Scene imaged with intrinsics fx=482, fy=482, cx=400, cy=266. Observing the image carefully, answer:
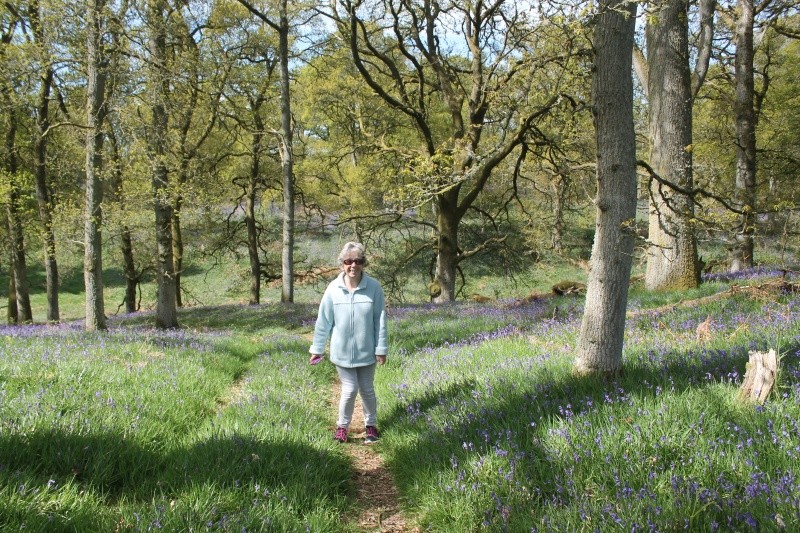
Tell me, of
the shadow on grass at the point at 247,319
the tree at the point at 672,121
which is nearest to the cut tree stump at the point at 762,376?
the tree at the point at 672,121

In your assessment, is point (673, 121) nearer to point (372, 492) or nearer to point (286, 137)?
point (372, 492)

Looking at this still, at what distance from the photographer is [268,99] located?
2352 centimetres

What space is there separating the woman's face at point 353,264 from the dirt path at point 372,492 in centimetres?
194

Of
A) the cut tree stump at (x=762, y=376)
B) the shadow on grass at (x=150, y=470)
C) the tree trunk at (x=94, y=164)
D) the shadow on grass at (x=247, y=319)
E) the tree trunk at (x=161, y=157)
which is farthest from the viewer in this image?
the shadow on grass at (x=247, y=319)

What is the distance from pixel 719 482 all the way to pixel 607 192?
2.54 meters

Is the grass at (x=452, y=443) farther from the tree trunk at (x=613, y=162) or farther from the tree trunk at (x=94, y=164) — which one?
the tree trunk at (x=94, y=164)

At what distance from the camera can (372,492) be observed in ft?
14.7

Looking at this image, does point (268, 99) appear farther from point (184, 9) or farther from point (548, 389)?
point (548, 389)

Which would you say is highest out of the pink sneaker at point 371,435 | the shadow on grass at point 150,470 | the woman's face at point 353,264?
the woman's face at point 353,264

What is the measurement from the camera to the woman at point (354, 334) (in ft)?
18.3

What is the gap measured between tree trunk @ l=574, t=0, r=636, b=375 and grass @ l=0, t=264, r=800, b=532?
0.91 metres

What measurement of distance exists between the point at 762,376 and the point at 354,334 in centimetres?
383

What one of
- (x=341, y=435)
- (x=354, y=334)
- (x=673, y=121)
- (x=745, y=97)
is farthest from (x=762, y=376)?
(x=745, y=97)

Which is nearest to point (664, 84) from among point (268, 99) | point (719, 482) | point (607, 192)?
point (607, 192)
